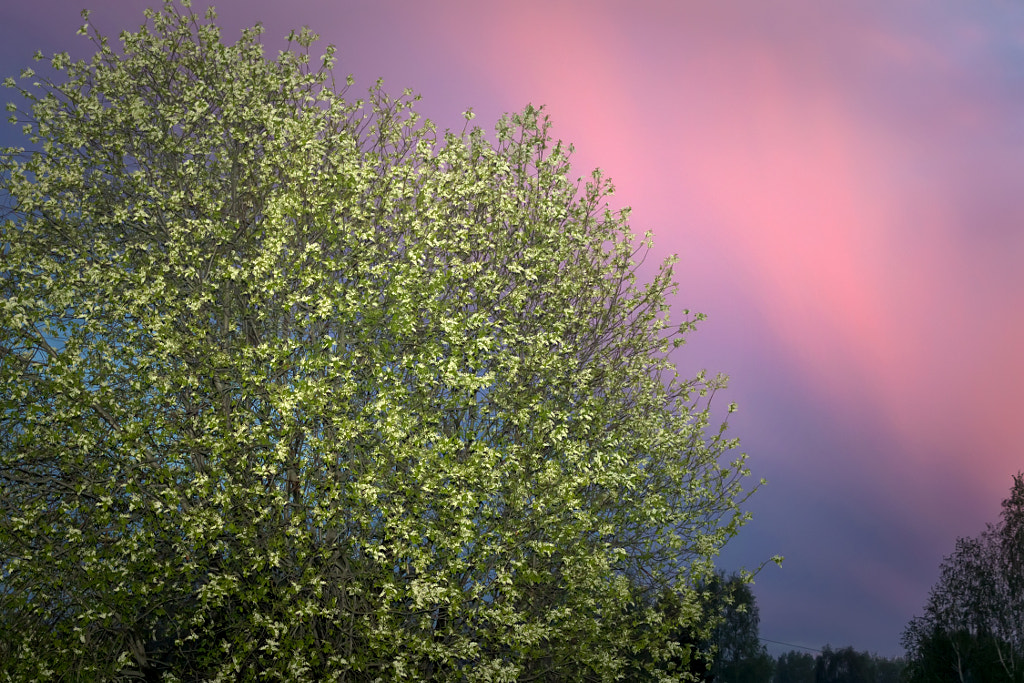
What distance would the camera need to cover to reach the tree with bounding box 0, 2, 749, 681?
1558cm

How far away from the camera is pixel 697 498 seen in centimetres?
2039

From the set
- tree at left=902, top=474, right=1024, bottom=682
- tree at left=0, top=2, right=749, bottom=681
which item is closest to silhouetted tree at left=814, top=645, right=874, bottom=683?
tree at left=902, top=474, right=1024, bottom=682

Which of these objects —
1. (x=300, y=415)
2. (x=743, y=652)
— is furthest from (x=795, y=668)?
(x=300, y=415)

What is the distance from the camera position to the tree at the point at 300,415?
1558 centimetres

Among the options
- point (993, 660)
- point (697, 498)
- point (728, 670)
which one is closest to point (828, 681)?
point (728, 670)

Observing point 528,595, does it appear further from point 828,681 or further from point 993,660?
point 828,681

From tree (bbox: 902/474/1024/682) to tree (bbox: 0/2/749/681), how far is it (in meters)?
44.3

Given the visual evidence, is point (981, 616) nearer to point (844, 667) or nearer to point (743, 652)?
point (743, 652)

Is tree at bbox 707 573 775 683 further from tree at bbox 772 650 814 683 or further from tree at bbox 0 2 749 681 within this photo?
tree at bbox 0 2 749 681

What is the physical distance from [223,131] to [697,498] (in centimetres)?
1347

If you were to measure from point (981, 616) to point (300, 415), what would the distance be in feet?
185

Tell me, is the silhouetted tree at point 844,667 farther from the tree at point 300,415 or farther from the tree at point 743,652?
the tree at point 300,415

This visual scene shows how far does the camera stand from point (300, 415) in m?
16.2

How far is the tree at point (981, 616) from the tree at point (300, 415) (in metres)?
44.3
